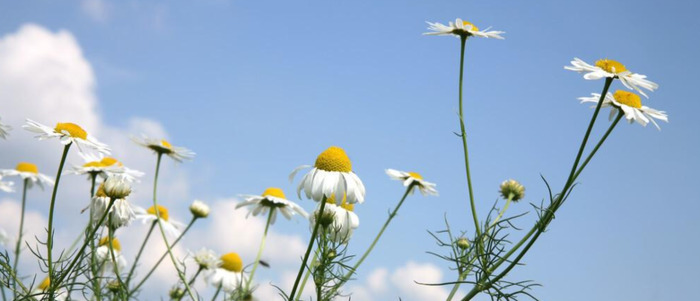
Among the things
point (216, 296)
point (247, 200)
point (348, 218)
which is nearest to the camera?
point (348, 218)

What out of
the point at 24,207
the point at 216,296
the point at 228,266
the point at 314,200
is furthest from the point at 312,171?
the point at 24,207

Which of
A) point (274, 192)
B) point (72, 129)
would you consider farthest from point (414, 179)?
point (72, 129)

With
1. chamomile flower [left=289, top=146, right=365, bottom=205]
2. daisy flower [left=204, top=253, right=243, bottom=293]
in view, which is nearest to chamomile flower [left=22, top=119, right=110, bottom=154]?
chamomile flower [left=289, top=146, right=365, bottom=205]

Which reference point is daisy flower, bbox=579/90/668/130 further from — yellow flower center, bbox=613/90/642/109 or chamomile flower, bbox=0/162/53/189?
chamomile flower, bbox=0/162/53/189

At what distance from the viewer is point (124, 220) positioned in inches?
147

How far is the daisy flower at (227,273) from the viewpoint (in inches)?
206

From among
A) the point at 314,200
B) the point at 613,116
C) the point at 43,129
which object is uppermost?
the point at 613,116

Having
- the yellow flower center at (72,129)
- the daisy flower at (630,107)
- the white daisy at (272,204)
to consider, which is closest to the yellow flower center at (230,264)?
the white daisy at (272,204)

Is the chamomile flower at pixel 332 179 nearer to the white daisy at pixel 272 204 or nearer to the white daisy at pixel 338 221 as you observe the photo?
the white daisy at pixel 338 221

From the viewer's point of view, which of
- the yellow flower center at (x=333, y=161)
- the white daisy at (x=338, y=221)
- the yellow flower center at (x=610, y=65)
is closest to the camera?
the yellow flower center at (x=333, y=161)

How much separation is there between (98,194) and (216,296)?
5.08 ft

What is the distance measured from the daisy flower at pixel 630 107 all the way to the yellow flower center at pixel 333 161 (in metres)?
1.21

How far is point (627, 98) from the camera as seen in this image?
3.32 meters

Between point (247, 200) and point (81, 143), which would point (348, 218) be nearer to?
point (247, 200)
